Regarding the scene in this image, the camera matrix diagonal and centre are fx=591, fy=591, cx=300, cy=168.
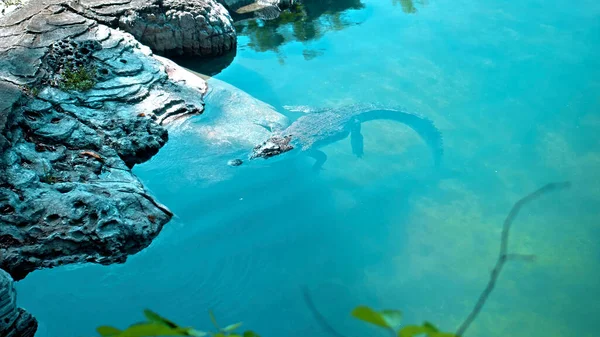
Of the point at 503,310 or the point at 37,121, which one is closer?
the point at 503,310

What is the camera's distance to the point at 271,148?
5.46 meters

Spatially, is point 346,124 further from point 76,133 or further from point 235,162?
point 76,133

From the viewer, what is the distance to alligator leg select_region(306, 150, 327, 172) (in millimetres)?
5469

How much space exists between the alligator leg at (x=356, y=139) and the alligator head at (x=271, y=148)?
0.63m

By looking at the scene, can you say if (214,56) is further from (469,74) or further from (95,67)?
(469,74)

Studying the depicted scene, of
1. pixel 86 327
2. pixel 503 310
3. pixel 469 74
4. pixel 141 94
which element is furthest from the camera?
pixel 469 74

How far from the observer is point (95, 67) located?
18.8 feet

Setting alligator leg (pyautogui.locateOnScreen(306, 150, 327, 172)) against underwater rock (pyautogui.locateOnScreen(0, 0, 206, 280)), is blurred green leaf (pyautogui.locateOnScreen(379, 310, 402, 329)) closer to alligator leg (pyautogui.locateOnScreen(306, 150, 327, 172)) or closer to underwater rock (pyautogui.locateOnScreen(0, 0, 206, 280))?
underwater rock (pyautogui.locateOnScreen(0, 0, 206, 280))

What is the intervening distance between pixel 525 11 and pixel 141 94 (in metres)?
5.31

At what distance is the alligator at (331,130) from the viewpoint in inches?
219

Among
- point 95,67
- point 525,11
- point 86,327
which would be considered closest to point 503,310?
point 86,327

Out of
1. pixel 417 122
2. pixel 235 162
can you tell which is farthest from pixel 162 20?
pixel 417 122

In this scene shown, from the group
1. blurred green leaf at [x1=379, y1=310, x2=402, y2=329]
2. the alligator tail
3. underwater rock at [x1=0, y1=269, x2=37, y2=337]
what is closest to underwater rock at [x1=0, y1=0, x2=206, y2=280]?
underwater rock at [x1=0, y1=269, x2=37, y2=337]

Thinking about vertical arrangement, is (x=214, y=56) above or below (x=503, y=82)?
above
